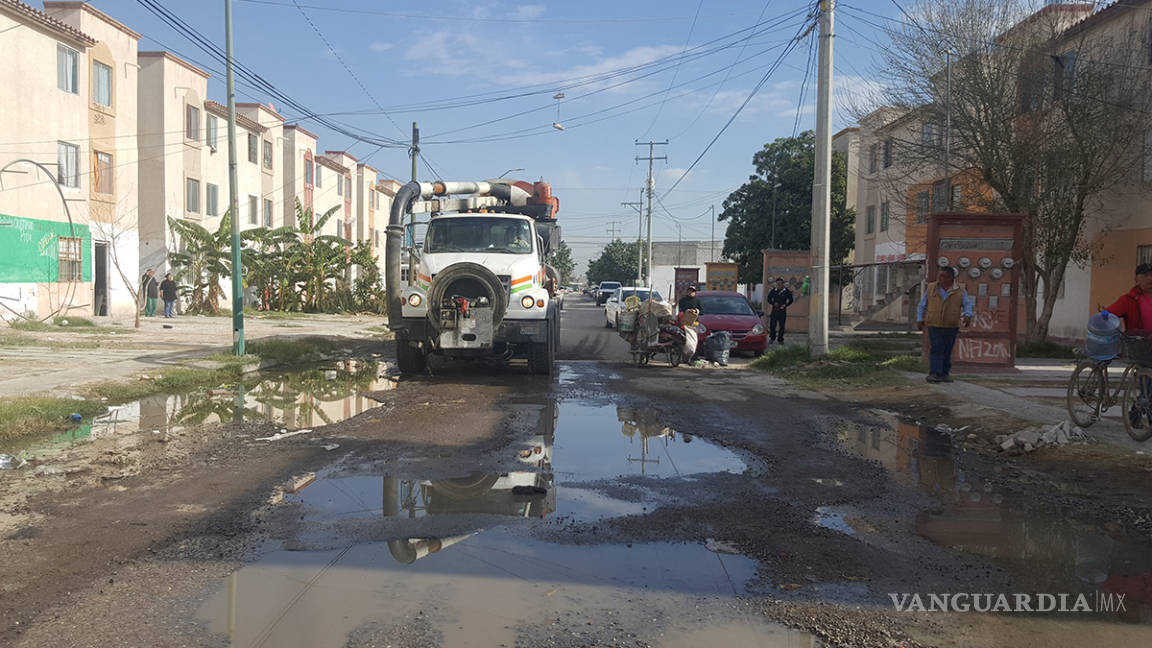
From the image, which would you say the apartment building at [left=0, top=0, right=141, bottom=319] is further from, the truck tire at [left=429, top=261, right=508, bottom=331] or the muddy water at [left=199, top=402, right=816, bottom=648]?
the muddy water at [left=199, top=402, right=816, bottom=648]

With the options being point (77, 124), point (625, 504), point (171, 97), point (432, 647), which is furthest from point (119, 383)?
point (171, 97)

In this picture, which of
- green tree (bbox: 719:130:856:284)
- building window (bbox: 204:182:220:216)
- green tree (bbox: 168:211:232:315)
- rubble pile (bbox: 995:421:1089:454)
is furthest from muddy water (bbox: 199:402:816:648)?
green tree (bbox: 719:130:856:284)

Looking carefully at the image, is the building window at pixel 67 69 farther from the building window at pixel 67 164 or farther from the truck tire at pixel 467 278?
the truck tire at pixel 467 278

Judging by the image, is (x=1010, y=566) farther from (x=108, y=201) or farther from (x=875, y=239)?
(x=875, y=239)

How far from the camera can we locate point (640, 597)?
426 centimetres

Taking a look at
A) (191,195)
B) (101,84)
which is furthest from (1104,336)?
(191,195)

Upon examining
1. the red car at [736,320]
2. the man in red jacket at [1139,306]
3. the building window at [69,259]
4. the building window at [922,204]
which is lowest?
the red car at [736,320]

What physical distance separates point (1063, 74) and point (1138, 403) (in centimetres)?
1424

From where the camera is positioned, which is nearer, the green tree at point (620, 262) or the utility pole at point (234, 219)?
the utility pole at point (234, 219)

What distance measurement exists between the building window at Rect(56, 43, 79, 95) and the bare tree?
2429cm

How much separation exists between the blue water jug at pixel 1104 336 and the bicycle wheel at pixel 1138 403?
371 mm

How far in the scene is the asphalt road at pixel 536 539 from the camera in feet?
12.9

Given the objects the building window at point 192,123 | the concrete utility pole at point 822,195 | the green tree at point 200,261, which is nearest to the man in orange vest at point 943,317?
the concrete utility pole at point 822,195

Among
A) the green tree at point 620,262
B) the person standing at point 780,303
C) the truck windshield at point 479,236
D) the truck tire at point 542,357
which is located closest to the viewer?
the truck tire at point 542,357
